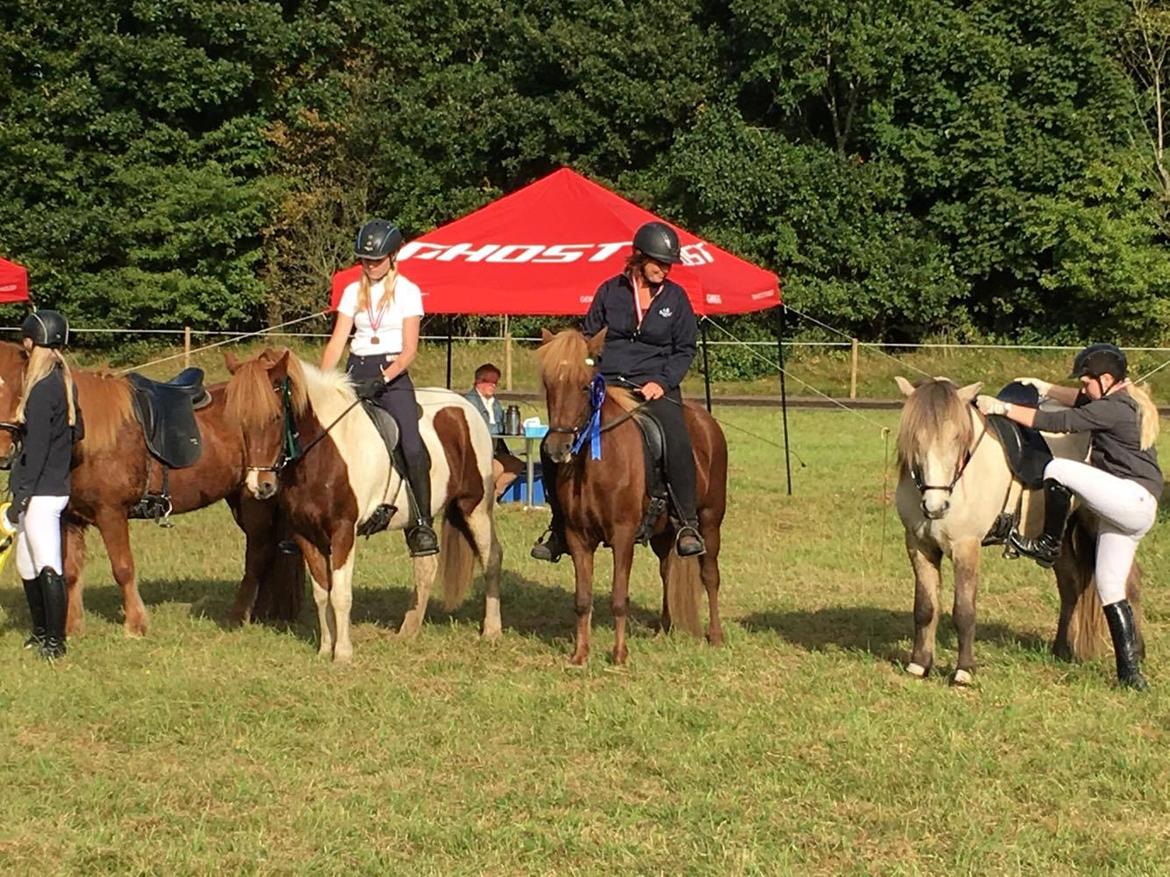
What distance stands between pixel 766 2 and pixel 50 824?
3106cm

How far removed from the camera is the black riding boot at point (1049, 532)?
7.95 meters

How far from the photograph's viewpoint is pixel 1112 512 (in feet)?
25.0

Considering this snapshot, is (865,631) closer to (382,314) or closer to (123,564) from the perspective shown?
(382,314)

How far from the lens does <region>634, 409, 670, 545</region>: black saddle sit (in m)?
8.46

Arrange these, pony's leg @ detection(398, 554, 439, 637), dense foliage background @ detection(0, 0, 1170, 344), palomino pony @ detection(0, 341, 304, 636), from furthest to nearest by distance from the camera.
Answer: dense foliage background @ detection(0, 0, 1170, 344) < pony's leg @ detection(398, 554, 439, 637) < palomino pony @ detection(0, 341, 304, 636)

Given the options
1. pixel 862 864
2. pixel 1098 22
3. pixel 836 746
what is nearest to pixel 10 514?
pixel 836 746

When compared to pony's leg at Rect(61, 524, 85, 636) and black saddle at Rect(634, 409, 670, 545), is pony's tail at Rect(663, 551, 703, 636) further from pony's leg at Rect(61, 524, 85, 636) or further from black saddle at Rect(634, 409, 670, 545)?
pony's leg at Rect(61, 524, 85, 636)

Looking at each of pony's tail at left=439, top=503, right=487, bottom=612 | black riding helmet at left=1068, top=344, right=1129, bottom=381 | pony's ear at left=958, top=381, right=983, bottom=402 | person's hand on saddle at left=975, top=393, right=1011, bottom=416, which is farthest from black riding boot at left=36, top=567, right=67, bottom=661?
black riding helmet at left=1068, top=344, right=1129, bottom=381

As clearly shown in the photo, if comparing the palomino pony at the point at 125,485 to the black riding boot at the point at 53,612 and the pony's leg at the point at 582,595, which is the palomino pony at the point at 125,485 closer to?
the black riding boot at the point at 53,612

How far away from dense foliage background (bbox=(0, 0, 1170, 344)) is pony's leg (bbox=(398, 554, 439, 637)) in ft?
83.4

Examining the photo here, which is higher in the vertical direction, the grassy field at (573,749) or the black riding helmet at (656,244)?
the black riding helmet at (656,244)

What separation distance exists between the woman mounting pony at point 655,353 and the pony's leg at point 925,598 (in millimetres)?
1269

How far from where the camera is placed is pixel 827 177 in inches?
1348

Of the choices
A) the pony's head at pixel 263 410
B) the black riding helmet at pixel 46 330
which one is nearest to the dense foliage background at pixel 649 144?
the pony's head at pixel 263 410
